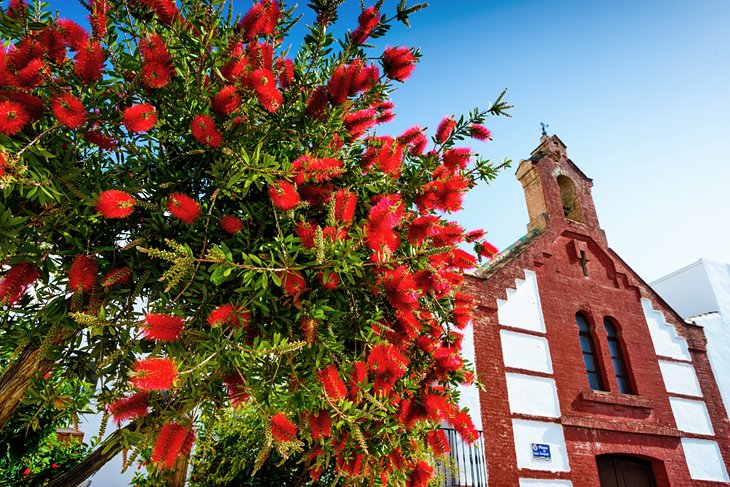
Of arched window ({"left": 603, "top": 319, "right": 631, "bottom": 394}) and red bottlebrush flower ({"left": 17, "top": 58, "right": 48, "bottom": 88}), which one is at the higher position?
arched window ({"left": 603, "top": 319, "right": 631, "bottom": 394})

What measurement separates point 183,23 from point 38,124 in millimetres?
749

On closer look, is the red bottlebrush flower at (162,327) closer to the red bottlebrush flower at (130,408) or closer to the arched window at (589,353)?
the red bottlebrush flower at (130,408)

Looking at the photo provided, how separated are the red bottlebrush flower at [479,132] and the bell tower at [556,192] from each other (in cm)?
860

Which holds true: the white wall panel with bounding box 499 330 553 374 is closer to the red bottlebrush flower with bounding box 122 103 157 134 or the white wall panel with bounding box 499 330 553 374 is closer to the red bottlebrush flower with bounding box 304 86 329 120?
the red bottlebrush flower with bounding box 304 86 329 120

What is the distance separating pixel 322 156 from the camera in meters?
2.12

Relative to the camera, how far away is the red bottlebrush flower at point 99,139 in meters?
1.85

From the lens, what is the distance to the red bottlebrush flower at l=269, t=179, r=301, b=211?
177 centimetres

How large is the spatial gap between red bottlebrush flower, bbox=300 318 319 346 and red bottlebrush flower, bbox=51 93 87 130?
1.14 m

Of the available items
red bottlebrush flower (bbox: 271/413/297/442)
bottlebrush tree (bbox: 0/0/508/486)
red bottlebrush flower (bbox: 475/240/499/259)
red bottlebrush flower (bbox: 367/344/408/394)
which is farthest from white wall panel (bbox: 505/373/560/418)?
red bottlebrush flower (bbox: 271/413/297/442)

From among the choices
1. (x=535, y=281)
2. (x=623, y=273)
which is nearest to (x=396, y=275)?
(x=535, y=281)

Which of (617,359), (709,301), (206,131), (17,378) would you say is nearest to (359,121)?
(206,131)

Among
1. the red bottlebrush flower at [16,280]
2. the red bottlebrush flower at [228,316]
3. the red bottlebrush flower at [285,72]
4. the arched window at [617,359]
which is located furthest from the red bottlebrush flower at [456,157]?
the arched window at [617,359]

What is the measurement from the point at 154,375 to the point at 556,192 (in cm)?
1160

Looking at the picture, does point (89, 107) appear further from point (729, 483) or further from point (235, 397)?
point (729, 483)
